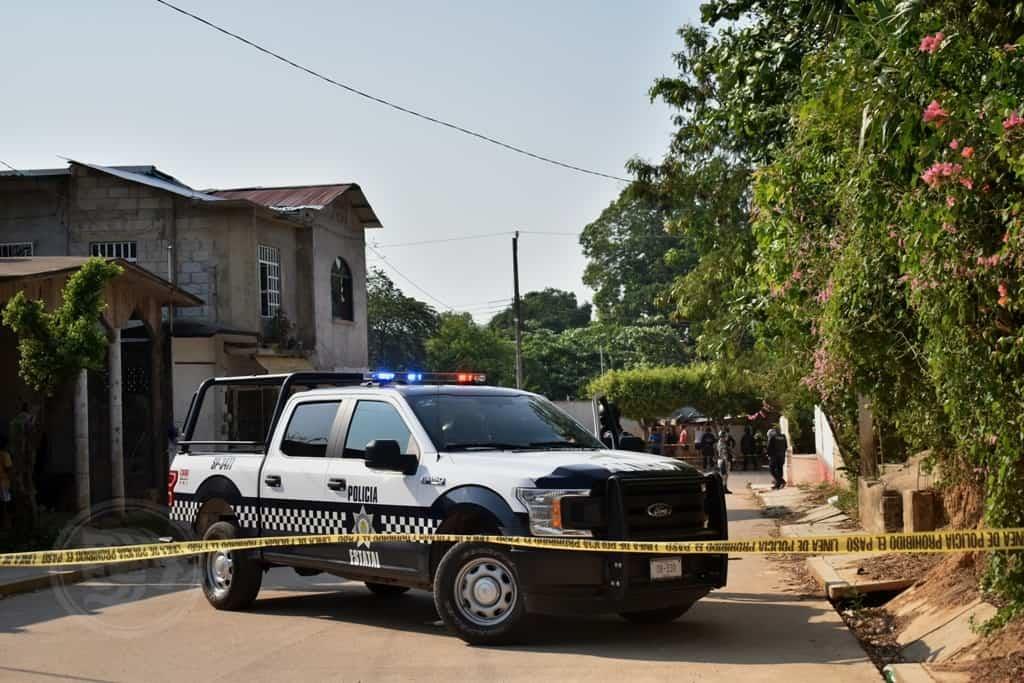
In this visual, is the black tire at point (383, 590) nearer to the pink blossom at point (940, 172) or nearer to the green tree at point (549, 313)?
the pink blossom at point (940, 172)

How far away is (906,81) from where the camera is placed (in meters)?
7.37

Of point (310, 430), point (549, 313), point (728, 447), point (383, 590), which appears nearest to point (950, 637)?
point (310, 430)

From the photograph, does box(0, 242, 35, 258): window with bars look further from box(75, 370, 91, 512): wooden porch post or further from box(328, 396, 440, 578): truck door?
box(328, 396, 440, 578): truck door

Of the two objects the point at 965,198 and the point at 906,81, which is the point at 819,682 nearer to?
the point at 965,198

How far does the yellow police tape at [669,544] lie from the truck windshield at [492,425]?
2.88 ft

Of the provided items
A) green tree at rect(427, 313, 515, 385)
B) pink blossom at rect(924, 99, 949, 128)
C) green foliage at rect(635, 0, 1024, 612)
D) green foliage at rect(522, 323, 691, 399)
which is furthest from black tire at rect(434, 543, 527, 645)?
green foliage at rect(522, 323, 691, 399)

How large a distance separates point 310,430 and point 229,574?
1.54 metres

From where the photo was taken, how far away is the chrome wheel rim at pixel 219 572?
11453 millimetres

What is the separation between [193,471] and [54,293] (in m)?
8.01

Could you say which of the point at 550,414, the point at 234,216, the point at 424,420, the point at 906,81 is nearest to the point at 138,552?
→ the point at 424,420

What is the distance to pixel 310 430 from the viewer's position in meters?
11.1

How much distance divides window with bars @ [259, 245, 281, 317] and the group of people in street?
29.7 ft

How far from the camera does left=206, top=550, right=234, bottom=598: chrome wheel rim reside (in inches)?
451

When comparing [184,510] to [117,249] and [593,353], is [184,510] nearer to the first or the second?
[117,249]
